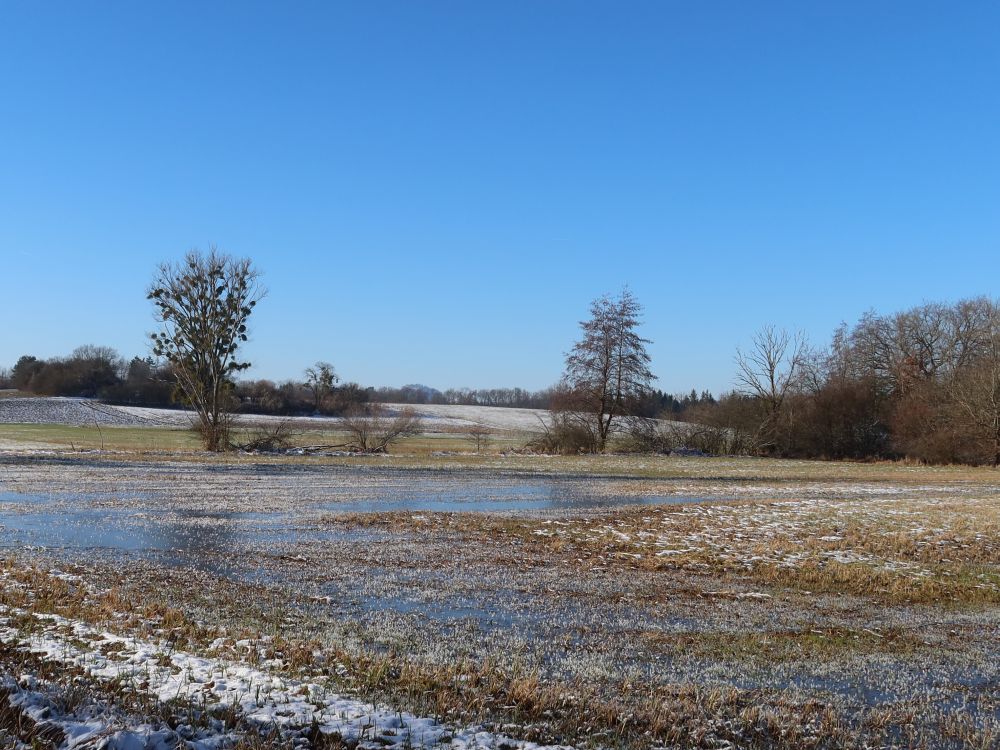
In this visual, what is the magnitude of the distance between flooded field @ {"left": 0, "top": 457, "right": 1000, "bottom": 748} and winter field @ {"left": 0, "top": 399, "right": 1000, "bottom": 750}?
1.9 inches

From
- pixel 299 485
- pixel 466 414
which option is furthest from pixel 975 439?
pixel 466 414

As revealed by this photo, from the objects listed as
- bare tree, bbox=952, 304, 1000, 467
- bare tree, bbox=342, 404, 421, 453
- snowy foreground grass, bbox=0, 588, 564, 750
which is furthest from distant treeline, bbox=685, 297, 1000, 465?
snowy foreground grass, bbox=0, 588, 564, 750

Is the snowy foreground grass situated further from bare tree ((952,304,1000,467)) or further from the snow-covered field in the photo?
the snow-covered field

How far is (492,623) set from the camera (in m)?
9.48

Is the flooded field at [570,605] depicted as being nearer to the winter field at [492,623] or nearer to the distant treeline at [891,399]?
the winter field at [492,623]

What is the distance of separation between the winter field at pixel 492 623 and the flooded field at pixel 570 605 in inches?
1.9

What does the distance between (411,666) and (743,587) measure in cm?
709

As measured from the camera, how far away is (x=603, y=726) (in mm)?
5977

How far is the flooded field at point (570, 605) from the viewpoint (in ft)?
21.0

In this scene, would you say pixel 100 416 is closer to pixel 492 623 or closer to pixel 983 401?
pixel 983 401

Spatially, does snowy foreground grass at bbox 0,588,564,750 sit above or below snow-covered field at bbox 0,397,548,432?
below

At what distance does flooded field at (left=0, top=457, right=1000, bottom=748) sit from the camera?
6398 millimetres

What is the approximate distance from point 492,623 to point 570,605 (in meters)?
1.59

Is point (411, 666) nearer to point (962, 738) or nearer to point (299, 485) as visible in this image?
point (962, 738)
